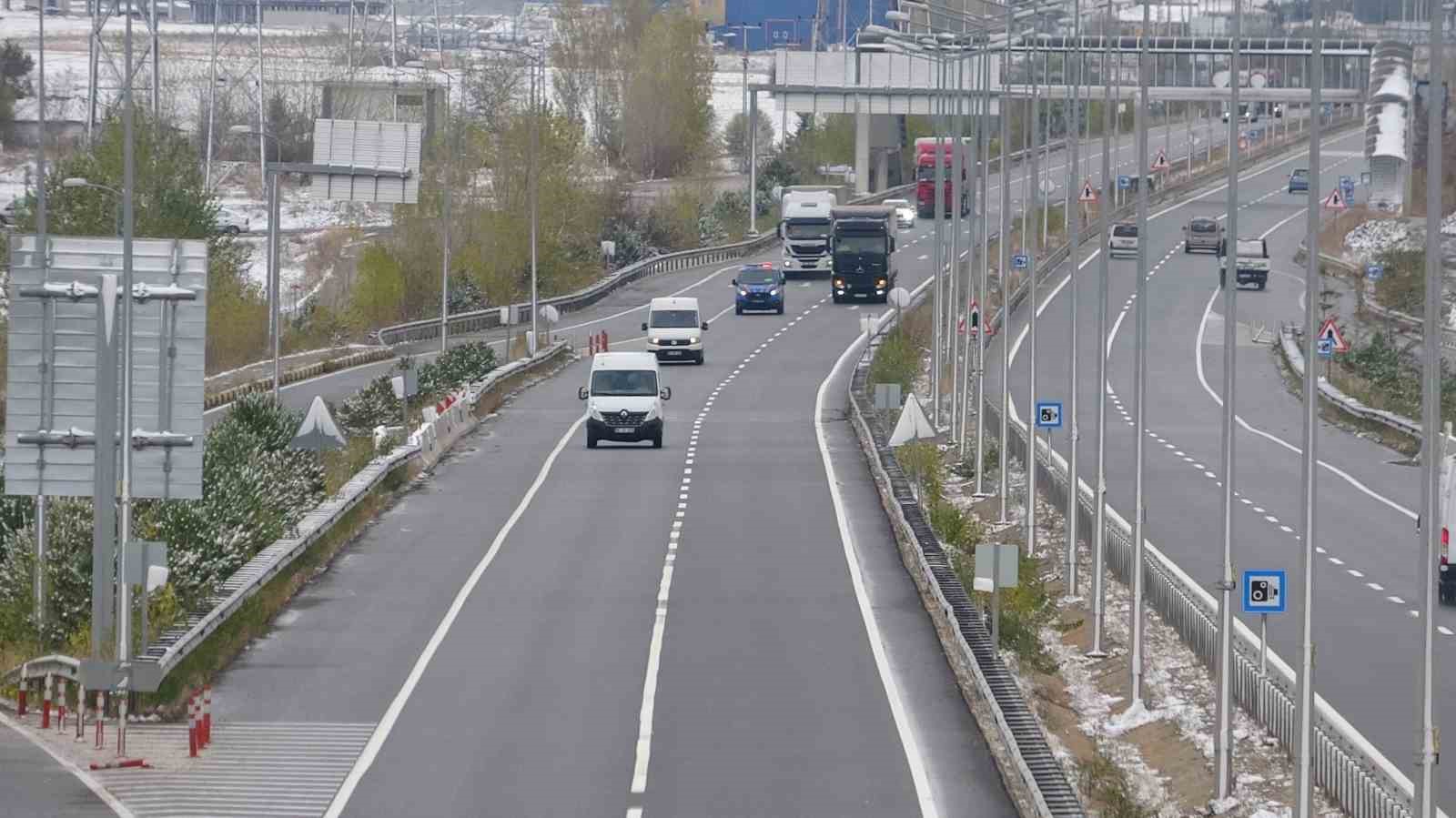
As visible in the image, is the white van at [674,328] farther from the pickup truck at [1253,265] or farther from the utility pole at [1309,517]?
the utility pole at [1309,517]

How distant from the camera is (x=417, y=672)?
27406mm

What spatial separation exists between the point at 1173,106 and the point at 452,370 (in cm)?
11290

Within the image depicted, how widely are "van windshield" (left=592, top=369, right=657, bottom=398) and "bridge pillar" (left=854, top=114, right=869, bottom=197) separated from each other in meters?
76.5

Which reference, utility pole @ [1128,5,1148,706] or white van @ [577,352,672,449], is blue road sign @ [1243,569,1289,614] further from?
white van @ [577,352,672,449]

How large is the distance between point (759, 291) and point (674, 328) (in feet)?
44.6

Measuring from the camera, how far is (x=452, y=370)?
213 ft

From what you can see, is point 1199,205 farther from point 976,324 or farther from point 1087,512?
point 1087,512

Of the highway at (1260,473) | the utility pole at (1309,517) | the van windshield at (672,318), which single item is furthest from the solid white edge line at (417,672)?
the van windshield at (672,318)

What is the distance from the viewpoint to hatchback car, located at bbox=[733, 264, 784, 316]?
84250 mm

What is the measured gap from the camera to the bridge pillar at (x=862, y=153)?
417 feet

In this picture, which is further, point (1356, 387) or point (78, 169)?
point (78, 169)

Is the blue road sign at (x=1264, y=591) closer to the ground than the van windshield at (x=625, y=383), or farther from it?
closer to the ground

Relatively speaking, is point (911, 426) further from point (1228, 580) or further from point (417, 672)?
point (1228, 580)

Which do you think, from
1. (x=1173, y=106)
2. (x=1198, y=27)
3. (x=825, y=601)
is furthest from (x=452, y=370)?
(x=1173, y=106)
